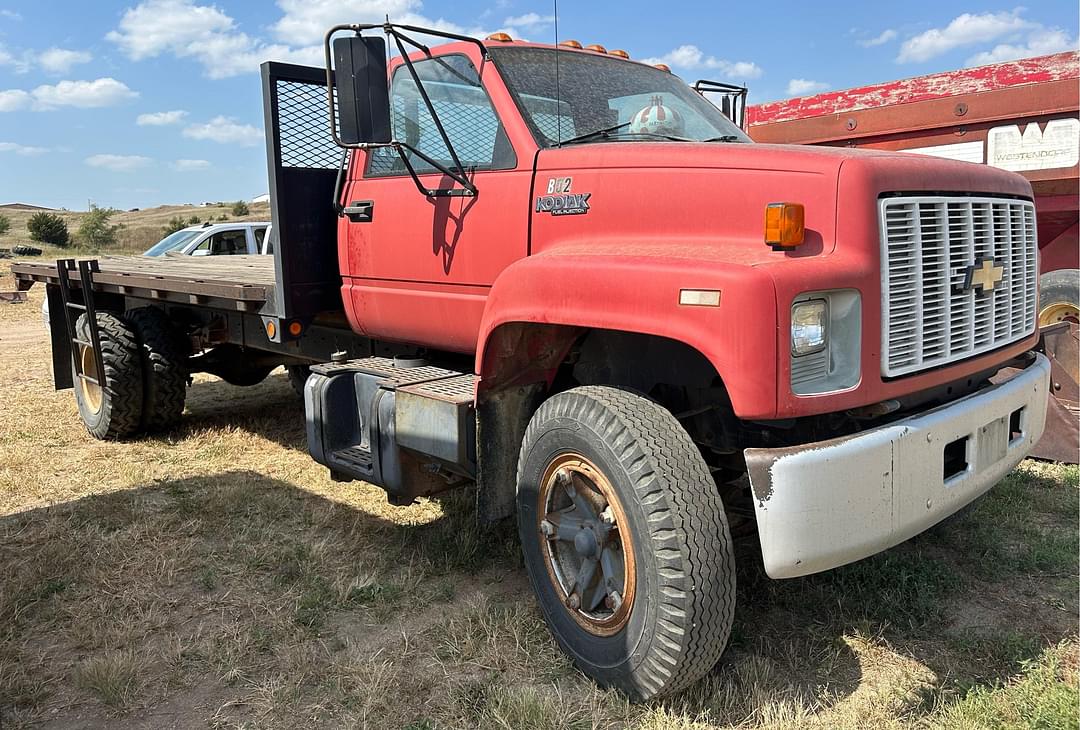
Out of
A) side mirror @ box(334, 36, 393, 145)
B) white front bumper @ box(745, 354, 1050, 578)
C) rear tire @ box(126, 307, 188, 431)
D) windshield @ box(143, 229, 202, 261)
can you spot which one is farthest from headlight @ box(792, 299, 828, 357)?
windshield @ box(143, 229, 202, 261)

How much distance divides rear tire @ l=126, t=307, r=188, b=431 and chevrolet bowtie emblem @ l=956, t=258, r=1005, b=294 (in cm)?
539

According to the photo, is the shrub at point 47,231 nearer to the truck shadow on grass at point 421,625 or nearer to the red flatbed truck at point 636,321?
the truck shadow on grass at point 421,625

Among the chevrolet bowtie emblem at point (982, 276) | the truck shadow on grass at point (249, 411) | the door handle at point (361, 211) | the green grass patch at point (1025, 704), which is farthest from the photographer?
the truck shadow on grass at point (249, 411)

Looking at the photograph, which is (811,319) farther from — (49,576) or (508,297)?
(49,576)

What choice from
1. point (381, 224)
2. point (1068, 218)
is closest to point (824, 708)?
point (381, 224)

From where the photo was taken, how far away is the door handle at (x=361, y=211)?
4109mm

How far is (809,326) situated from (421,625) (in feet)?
6.60

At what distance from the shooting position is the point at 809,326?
96.1 inches

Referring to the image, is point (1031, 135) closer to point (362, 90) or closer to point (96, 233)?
point (362, 90)

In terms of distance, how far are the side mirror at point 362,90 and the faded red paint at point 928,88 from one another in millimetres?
4499

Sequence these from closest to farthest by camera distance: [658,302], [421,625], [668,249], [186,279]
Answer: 1. [658,302]
2. [668,249]
3. [421,625]
4. [186,279]

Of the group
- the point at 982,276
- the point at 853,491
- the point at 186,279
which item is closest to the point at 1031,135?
the point at 982,276

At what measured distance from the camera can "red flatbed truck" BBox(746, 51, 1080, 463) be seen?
5.46 metres

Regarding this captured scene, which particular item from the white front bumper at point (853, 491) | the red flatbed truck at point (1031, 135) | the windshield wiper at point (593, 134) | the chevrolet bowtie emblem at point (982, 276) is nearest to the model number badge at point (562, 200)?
the windshield wiper at point (593, 134)
